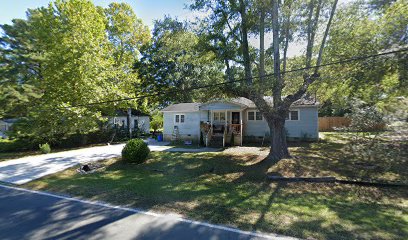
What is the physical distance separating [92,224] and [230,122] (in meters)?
14.6

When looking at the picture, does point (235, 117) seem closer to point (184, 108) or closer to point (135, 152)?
point (184, 108)

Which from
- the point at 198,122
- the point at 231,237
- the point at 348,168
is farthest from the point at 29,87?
the point at 348,168

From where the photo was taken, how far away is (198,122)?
62.2 feet

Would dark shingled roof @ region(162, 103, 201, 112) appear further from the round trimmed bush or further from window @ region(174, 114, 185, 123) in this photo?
the round trimmed bush

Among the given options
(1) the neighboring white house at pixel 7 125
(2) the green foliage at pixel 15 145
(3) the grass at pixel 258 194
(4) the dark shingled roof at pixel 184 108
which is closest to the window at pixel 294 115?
(3) the grass at pixel 258 194

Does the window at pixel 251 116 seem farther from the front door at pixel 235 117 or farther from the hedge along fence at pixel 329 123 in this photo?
the hedge along fence at pixel 329 123

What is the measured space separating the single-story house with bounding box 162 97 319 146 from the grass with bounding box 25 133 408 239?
211 inches

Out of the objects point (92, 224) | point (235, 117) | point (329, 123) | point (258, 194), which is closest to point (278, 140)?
point (258, 194)

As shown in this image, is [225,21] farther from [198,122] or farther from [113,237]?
[113,237]

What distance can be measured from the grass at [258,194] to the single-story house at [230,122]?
5.35m

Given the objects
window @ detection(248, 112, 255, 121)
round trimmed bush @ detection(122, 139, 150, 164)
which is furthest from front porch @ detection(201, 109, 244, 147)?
round trimmed bush @ detection(122, 139, 150, 164)

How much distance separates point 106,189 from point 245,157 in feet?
24.4

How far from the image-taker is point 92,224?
15.7ft

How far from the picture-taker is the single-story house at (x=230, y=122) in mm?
16812
